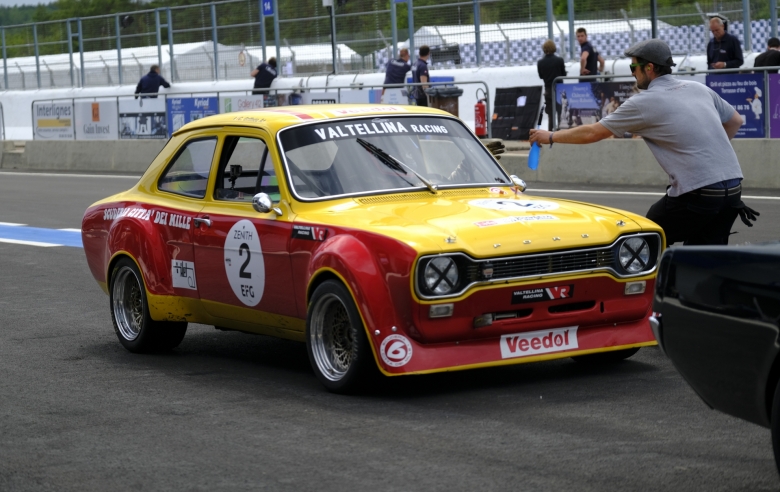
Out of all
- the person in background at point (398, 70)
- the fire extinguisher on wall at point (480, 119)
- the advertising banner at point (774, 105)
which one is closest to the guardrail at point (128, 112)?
the person in background at point (398, 70)

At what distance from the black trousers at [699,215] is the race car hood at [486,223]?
1.95 feet

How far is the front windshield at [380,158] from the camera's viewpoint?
729 cm

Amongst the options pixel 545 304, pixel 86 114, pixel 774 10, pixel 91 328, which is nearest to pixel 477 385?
pixel 545 304

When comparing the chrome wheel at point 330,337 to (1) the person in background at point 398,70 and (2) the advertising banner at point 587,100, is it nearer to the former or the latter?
(2) the advertising banner at point 587,100

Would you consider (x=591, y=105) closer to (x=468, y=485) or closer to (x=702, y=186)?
(x=702, y=186)

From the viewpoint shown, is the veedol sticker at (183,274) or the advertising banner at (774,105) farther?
the advertising banner at (774,105)

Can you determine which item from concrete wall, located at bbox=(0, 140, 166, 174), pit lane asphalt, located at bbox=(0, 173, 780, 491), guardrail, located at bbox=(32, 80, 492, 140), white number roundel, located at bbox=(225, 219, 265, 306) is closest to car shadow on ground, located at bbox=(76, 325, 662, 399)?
pit lane asphalt, located at bbox=(0, 173, 780, 491)

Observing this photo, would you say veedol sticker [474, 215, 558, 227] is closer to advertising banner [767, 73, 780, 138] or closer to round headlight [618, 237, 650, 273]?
round headlight [618, 237, 650, 273]

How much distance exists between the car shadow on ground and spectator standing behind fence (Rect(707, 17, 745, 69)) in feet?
42.5

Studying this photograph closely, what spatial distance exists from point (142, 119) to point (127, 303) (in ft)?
68.7

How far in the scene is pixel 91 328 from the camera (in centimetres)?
923

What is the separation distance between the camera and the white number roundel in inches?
283

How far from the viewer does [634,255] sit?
668cm

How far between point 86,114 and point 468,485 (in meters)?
26.8
